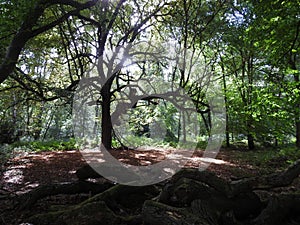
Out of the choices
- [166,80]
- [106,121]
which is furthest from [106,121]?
[166,80]

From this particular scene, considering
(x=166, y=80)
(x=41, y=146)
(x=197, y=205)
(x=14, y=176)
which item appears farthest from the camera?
(x=166, y=80)

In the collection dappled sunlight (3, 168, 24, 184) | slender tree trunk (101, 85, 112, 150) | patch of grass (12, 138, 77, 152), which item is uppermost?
slender tree trunk (101, 85, 112, 150)

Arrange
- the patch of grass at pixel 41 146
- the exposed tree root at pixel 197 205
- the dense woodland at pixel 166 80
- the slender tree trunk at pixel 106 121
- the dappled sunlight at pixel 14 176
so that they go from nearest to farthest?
the exposed tree root at pixel 197 205
the dense woodland at pixel 166 80
the dappled sunlight at pixel 14 176
the slender tree trunk at pixel 106 121
the patch of grass at pixel 41 146

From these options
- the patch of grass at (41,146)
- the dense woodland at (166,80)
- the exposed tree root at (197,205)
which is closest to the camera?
the exposed tree root at (197,205)

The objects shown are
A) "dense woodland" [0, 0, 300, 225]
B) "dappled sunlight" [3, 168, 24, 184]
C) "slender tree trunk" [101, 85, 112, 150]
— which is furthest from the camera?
"slender tree trunk" [101, 85, 112, 150]

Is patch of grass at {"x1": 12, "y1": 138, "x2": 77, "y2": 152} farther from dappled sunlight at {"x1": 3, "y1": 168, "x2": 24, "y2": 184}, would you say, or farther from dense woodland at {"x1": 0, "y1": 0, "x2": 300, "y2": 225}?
dappled sunlight at {"x1": 3, "y1": 168, "x2": 24, "y2": 184}

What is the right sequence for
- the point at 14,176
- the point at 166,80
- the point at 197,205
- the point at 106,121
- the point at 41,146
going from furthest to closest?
1. the point at 166,80
2. the point at 41,146
3. the point at 106,121
4. the point at 14,176
5. the point at 197,205

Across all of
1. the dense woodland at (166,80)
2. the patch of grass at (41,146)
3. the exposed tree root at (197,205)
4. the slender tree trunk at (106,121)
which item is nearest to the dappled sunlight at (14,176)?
the dense woodland at (166,80)

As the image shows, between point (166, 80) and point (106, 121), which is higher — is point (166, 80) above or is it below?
above

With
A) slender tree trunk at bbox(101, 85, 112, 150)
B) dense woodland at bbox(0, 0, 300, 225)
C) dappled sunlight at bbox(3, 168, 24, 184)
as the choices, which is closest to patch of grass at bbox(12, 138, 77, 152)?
dense woodland at bbox(0, 0, 300, 225)

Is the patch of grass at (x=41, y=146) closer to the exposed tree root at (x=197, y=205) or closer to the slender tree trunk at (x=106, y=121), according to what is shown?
the slender tree trunk at (x=106, y=121)

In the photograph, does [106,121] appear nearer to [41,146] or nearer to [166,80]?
[166,80]

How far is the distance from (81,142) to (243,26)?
1082cm

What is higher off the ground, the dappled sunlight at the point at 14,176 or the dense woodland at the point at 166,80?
the dense woodland at the point at 166,80
